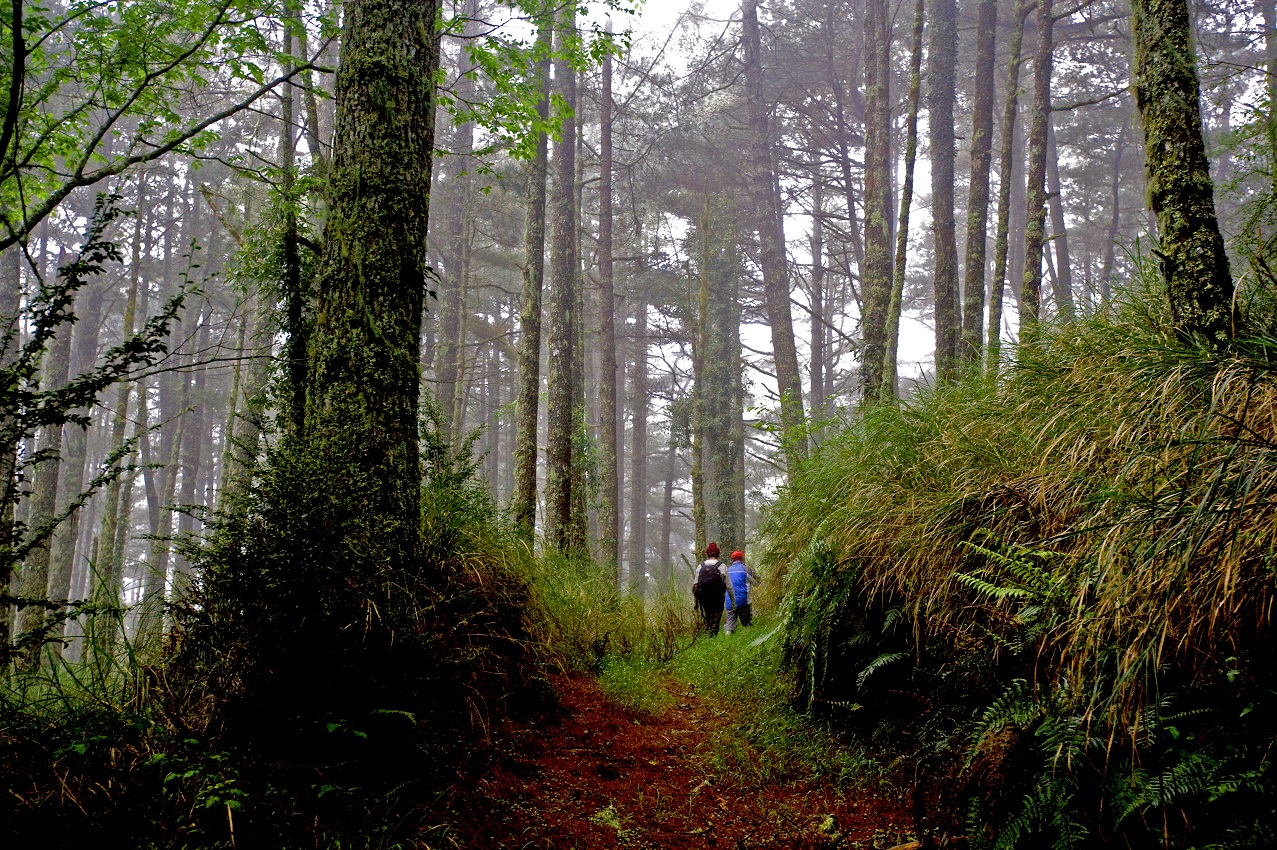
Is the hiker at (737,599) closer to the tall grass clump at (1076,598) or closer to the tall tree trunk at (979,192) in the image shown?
the tall tree trunk at (979,192)

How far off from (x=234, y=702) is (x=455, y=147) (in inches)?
877

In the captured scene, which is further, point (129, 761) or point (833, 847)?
point (833, 847)

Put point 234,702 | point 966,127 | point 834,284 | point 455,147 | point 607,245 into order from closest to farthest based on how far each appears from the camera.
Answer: point 234,702
point 607,245
point 455,147
point 966,127
point 834,284

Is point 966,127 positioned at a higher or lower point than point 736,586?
higher

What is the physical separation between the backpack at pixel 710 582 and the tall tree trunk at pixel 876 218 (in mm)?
3441

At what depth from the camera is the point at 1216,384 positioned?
289 centimetres

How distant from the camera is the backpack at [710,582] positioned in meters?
10.1

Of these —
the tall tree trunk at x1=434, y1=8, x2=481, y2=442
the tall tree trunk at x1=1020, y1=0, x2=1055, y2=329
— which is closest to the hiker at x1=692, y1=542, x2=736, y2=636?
the tall tree trunk at x1=1020, y1=0, x2=1055, y2=329

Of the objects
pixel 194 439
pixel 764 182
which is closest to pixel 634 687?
pixel 764 182

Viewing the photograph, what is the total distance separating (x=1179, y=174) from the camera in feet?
11.7

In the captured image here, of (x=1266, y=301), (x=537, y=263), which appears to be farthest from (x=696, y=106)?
(x=1266, y=301)

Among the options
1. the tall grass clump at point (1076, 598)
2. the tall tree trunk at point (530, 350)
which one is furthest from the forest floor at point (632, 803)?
the tall tree trunk at point (530, 350)

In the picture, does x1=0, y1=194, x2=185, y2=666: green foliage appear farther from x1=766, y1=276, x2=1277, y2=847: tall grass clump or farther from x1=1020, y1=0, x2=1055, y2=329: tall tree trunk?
x1=1020, y1=0, x2=1055, y2=329: tall tree trunk

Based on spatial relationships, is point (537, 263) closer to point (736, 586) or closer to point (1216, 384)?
point (736, 586)
